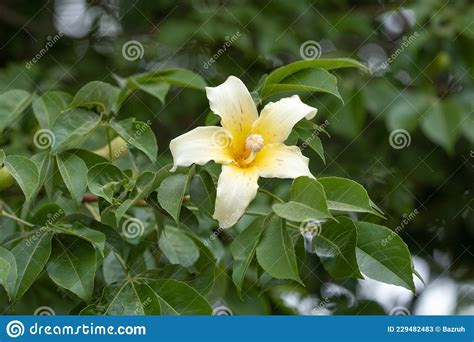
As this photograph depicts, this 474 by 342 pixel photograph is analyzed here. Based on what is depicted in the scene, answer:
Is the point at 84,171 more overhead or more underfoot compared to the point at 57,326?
more overhead

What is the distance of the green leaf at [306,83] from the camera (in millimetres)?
1307

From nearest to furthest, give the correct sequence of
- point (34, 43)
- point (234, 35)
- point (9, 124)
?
point (9, 124) → point (234, 35) → point (34, 43)

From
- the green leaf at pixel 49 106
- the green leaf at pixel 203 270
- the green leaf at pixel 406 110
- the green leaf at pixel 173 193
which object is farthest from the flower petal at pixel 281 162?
the green leaf at pixel 406 110

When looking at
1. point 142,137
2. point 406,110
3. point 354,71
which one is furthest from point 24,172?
point 354,71

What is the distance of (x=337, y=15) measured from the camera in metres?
2.66

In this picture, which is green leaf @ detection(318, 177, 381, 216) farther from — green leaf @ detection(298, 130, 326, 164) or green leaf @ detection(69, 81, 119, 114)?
green leaf @ detection(69, 81, 119, 114)

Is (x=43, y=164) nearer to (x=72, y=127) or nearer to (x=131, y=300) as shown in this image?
(x=72, y=127)

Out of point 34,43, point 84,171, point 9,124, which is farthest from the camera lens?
point 34,43

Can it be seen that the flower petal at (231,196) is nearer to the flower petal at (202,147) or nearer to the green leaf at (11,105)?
the flower petal at (202,147)

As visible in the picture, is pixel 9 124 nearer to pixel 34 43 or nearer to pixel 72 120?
pixel 72 120

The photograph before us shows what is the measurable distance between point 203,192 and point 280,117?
16cm

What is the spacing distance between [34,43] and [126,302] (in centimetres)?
194

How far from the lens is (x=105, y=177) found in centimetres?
131

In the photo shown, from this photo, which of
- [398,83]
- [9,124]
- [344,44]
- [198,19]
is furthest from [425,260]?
[9,124]
